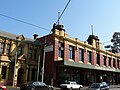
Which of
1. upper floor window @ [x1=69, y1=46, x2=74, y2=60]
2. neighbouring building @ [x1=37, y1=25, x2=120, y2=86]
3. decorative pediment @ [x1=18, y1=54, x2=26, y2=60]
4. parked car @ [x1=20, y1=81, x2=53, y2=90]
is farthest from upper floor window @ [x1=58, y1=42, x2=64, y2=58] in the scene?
parked car @ [x1=20, y1=81, x2=53, y2=90]

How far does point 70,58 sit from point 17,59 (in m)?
11.9

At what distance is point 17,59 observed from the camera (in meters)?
34.0

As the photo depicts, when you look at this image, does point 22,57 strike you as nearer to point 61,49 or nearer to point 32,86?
point 61,49

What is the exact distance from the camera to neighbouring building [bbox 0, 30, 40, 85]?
108ft

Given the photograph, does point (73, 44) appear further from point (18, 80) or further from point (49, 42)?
point (18, 80)

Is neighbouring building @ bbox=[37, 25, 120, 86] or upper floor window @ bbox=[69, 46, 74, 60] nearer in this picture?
neighbouring building @ bbox=[37, 25, 120, 86]

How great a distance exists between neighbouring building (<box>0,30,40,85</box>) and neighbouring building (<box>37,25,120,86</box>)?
8.64 ft

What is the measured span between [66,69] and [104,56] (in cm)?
1876

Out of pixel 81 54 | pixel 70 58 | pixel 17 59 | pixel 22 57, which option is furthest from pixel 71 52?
pixel 17 59

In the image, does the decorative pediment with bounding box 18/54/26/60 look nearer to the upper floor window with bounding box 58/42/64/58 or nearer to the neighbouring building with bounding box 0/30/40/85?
the neighbouring building with bounding box 0/30/40/85

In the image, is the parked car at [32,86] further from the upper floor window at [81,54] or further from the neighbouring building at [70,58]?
the upper floor window at [81,54]

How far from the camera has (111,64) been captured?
187 feet

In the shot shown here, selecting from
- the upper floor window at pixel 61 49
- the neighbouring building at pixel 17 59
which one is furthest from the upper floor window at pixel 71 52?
the neighbouring building at pixel 17 59

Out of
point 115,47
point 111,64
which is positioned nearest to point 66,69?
point 111,64
